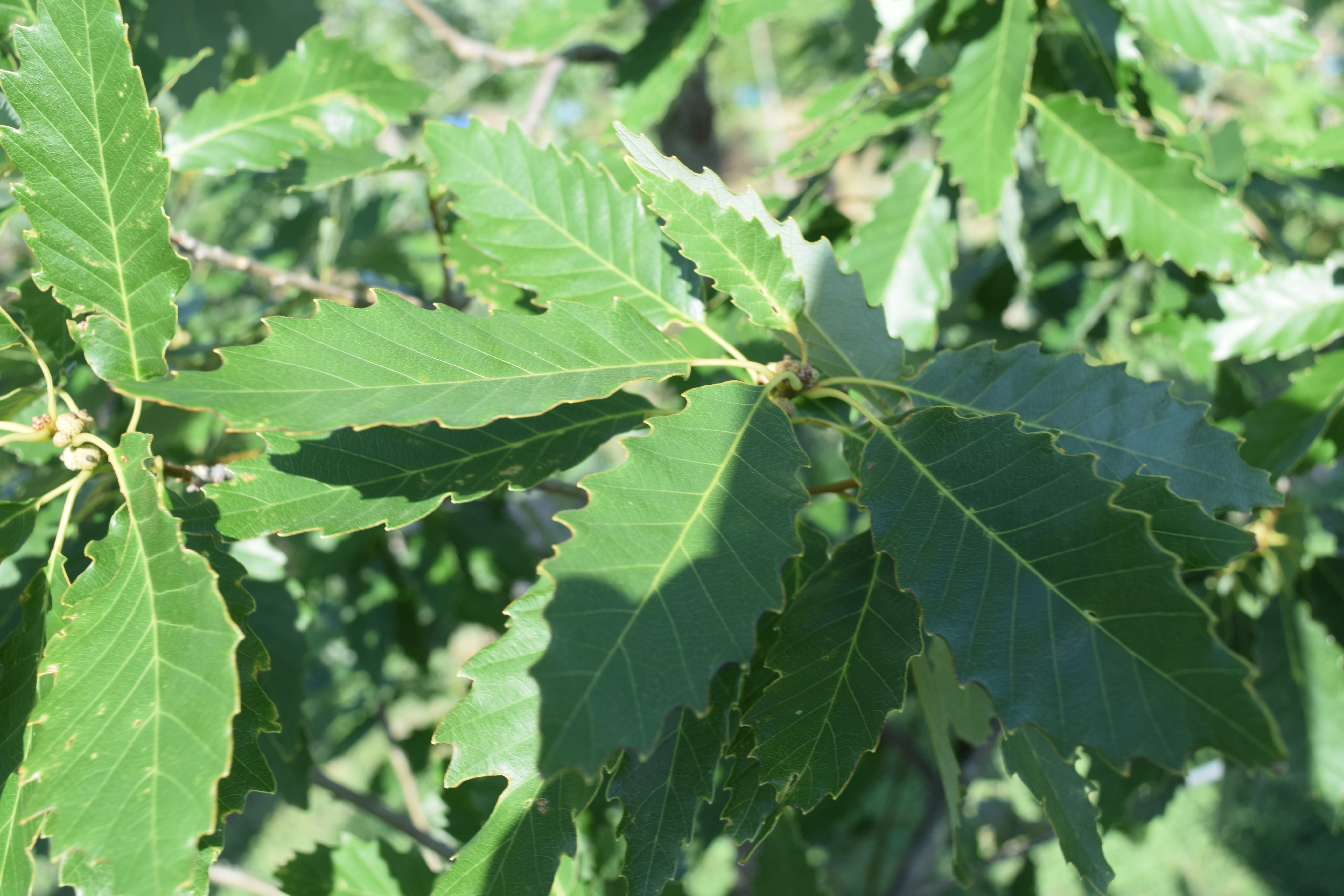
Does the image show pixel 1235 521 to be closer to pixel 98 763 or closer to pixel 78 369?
pixel 98 763

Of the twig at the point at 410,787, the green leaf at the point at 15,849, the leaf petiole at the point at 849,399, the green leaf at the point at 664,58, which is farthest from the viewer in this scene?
the twig at the point at 410,787

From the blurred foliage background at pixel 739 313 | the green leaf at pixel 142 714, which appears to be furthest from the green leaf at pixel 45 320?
the green leaf at pixel 142 714

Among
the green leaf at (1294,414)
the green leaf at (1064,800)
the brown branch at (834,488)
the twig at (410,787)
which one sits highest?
the brown branch at (834,488)

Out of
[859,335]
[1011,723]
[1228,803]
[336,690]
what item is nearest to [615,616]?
[1011,723]

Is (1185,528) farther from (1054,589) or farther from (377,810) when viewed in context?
(377,810)

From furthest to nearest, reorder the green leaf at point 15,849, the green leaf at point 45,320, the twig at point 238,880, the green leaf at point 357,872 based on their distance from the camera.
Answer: the twig at point 238,880 < the green leaf at point 357,872 < the green leaf at point 45,320 < the green leaf at point 15,849

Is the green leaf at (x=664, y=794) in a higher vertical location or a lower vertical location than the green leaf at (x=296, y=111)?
lower

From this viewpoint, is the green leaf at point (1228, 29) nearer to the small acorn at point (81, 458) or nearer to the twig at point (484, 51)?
the twig at point (484, 51)
